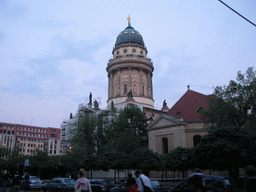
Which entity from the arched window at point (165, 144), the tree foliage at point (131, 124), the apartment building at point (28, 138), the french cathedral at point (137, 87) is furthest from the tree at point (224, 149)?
the apartment building at point (28, 138)

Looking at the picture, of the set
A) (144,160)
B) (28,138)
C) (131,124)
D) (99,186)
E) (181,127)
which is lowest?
(99,186)

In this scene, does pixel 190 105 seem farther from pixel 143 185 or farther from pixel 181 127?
pixel 143 185

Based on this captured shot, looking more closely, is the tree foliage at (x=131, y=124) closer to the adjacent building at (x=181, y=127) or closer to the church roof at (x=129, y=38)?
the adjacent building at (x=181, y=127)

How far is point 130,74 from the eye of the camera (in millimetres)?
67938

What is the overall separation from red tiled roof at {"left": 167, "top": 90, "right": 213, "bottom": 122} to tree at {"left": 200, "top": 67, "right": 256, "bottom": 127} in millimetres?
14139

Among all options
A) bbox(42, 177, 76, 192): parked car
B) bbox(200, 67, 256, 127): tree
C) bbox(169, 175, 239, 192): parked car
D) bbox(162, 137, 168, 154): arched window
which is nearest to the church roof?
bbox(162, 137, 168, 154): arched window

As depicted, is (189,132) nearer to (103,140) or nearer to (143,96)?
(103,140)

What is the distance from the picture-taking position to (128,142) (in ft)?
96.7

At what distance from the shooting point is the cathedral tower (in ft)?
220

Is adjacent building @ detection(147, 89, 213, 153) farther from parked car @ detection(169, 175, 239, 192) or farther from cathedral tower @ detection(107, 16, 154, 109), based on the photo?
parked car @ detection(169, 175, 239, 192)

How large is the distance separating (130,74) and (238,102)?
41.7 m

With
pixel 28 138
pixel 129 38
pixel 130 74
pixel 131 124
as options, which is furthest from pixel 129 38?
pixel 28 138

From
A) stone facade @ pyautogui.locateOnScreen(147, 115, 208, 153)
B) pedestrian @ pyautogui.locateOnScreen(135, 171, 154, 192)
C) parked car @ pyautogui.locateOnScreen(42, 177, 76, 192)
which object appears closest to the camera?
pedestrian @ pyautogui.locateOnScreen(135, 171, 154, 192)

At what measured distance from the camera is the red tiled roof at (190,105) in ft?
148
